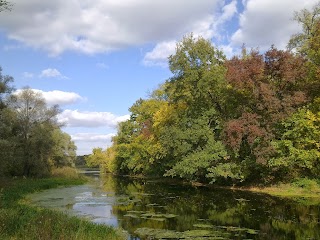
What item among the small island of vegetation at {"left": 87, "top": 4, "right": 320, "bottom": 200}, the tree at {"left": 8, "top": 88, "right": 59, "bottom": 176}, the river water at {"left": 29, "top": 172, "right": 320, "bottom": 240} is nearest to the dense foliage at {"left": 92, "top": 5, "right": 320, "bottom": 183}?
the small island of vegetation at {"left": 87, "top": 4, "right": 320, "bottom": 200}

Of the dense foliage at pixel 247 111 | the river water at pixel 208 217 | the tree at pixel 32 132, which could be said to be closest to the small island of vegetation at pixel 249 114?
the dense foliage at pixel 247 111

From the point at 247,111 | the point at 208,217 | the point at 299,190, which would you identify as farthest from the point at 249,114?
the point at 208,217

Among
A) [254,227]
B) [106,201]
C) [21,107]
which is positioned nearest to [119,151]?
[21,107]

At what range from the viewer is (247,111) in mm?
37812

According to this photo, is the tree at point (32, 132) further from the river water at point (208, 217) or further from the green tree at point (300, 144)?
the green tree at point (300, 144)

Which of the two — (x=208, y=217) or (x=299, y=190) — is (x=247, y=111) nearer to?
(x=299, y=190)

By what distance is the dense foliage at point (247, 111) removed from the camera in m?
33.6

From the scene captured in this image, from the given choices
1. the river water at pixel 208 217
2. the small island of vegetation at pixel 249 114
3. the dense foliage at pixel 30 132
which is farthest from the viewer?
the dense foliage at pixel 30 132

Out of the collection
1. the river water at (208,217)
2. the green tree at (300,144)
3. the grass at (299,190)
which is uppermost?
the green tree at (300,144)

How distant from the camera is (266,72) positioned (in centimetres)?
3556

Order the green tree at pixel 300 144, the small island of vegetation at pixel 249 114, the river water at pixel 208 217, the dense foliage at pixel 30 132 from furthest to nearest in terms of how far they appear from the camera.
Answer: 1. the dense foliage at pixel 30 132
2. the small island of vegetation at pixel 249 114
3. the green tree at pixel 300 144
4. the river water at pixel 208 217

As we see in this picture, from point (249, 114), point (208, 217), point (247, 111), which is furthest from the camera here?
point (247, 111)

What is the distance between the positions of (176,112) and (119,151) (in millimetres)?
38882

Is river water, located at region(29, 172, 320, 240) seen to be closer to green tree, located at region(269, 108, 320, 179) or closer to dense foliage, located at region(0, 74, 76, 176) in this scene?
green tree, located at region(269, 108, 320, 179)
